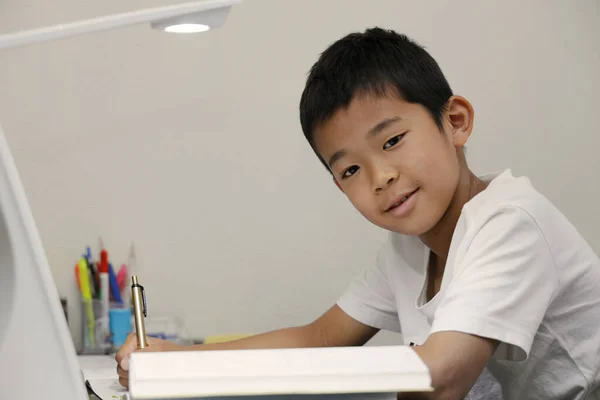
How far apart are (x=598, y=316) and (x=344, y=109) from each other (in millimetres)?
360

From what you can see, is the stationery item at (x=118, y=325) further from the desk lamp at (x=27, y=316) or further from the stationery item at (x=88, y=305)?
the desk lamp at (x=27, y=316)

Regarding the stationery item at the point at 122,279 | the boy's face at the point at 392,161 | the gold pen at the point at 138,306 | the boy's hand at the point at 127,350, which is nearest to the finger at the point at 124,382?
the boy's hand at the point at 127,350

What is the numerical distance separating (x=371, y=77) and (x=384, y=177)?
0.12 m

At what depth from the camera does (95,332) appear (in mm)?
1373

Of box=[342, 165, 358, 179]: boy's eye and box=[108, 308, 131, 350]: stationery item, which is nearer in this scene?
box=[342, 165, 358, 179]: boy's eye

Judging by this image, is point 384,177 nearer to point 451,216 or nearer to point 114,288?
point 451,216

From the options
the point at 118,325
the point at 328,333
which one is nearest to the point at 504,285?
the point at 328,333

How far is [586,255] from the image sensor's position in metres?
0.92

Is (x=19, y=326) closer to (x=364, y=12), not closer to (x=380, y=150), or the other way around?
(x=380, y=150)

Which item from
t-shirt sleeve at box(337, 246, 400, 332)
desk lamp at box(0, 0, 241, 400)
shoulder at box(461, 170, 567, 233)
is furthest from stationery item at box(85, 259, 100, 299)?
desk lamp at box(0, 0, 241, 400)

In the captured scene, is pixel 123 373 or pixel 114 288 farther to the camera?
pixel 114 288

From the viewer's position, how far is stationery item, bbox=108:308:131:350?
4.47 feet

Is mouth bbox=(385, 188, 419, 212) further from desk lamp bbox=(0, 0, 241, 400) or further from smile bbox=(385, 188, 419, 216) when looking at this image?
desk lamp bbox=(0, 0, 241, 400)

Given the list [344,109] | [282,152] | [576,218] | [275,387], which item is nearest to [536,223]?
[344,109]
